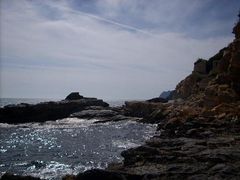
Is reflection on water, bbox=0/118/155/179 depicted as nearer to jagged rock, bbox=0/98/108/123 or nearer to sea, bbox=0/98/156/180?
sea, bbox=0/98/156/180

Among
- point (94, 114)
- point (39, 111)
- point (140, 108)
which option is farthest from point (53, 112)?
point (140, 108)

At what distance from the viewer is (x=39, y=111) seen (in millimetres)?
87250

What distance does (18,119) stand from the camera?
276 ft

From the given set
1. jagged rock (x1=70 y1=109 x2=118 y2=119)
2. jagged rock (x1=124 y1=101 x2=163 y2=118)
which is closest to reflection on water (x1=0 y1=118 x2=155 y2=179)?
jagged rock (x1=70 y1=109 x2=118 y2=119)

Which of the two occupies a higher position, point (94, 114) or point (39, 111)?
point (39, 111)

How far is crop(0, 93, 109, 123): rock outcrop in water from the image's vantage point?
276 feet

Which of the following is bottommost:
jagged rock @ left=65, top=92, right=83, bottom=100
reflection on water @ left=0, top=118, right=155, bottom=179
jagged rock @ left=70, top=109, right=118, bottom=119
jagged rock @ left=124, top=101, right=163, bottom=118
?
reflection on water @ left=0, top=118, right=155, bottom=179

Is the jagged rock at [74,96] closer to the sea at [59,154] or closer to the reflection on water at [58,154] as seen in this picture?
the reflection on water at [58,154]

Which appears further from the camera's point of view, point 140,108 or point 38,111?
point 38,111

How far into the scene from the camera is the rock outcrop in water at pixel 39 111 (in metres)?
84.2

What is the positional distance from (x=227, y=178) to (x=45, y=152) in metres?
29.0

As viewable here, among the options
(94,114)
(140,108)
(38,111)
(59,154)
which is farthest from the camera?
(38,111)

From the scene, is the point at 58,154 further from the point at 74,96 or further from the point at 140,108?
the point at 74,96

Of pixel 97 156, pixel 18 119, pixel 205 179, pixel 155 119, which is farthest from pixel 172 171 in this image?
pixel 18 119
